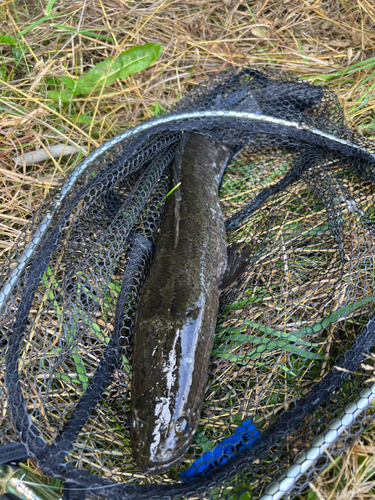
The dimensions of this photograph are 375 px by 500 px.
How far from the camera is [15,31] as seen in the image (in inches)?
132

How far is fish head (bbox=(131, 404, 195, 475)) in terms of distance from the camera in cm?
174

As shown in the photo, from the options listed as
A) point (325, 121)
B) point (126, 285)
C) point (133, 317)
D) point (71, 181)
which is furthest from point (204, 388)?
point (325, 121)

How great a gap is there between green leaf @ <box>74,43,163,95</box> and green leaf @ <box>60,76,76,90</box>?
4 cm

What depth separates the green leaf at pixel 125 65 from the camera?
3051mm

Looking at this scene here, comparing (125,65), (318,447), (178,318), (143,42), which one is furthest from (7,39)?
(318,447)

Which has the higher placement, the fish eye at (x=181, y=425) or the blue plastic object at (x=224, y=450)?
the fish eye at (x=181, y=425)

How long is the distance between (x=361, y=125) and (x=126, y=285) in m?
2.25

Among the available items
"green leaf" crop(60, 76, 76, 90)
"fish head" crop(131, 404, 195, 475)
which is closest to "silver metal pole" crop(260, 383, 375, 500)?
"fish head" crop(131, 404, 195, 475)

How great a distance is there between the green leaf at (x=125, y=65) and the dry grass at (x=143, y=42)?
122mm

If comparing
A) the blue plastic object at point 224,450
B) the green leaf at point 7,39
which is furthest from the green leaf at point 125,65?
the blue plastic object at point 224,450

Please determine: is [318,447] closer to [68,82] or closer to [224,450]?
[224,450]

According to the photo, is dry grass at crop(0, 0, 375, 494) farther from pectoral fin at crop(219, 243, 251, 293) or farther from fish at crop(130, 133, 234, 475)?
pectoral fin at crop(219, 243, 251, 293)

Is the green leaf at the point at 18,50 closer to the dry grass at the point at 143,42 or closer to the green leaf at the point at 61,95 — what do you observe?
the dry grass at the point at 143,42

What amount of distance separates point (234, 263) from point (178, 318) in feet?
2.09
